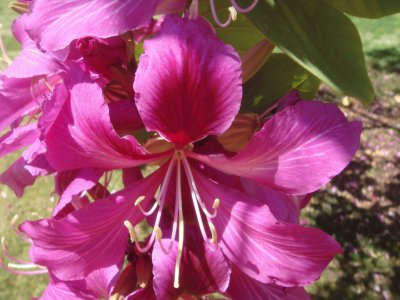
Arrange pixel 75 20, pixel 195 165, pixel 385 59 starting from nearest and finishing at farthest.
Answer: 1. pixel 75 20
2. pixel 195 165
3. pixel 385 59

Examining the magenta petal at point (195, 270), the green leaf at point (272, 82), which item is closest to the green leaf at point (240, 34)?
the green leaf at point (272, 82)

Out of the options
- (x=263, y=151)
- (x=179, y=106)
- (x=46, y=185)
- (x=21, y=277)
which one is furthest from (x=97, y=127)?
(x=46, y=185)

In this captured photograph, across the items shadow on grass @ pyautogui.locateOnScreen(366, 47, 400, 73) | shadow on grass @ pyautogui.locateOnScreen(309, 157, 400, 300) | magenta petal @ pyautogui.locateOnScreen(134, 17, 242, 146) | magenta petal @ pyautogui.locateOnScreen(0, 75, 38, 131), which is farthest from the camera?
shadow on grass @ pyautogui.locateOnScreen(366, 47, 400, 73)

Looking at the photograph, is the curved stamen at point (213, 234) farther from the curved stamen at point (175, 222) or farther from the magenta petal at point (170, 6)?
the magenta petal at point (170, 6)

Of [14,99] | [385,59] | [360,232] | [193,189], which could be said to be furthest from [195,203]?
[385,59]

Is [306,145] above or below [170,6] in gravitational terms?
below

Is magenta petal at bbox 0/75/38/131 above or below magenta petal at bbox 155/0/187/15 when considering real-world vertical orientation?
below

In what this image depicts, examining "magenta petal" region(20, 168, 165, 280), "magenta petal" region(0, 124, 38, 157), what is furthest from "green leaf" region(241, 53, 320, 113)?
"magenta petal" region(0, 124, 38, 157)

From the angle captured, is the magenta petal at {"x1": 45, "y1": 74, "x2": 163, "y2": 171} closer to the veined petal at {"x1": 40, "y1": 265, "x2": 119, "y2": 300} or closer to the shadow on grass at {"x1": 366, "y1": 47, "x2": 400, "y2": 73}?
the veined petal at {"x1": 40, "y1": 265, "x2": 119, "y2": 300}

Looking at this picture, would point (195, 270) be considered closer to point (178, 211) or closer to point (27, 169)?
point (178, 211)
